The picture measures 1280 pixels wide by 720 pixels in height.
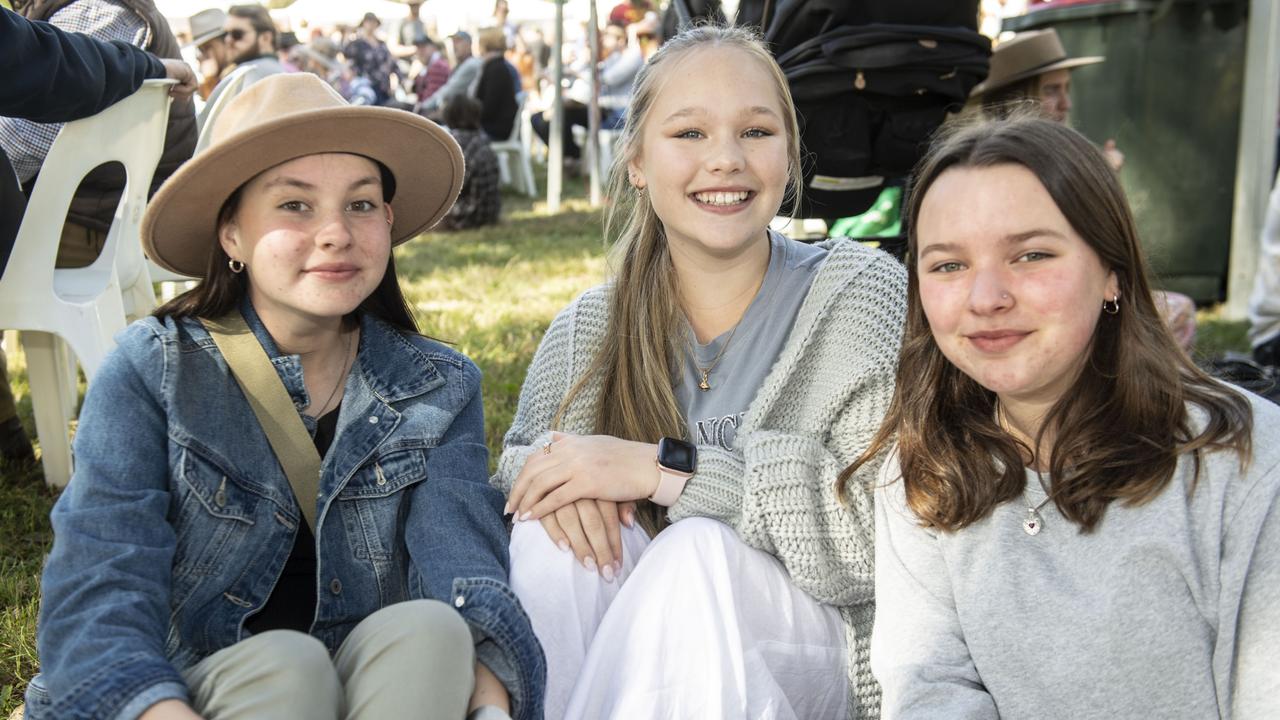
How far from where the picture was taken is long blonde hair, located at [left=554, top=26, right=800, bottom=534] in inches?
96.7

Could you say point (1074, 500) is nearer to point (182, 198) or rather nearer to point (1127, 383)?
point (1127, 383)

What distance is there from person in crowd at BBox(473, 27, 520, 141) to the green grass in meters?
1.48

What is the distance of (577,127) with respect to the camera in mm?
15023

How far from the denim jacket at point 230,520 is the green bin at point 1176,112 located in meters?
4.80

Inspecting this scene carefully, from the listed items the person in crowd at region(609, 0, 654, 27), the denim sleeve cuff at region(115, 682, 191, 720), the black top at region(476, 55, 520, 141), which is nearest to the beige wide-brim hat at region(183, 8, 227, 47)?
the denim sleeve cuff at region(115, 682, 191, 720)

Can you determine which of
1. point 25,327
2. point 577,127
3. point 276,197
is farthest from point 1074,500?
point 577,127

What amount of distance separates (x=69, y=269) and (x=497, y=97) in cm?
962

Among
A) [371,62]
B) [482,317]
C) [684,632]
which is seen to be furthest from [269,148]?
[371,62]

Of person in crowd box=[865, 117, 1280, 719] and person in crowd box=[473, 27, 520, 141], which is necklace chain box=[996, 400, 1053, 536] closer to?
person in crowd box=[865, 117, 1280, 719]

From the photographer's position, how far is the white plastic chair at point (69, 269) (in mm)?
3490

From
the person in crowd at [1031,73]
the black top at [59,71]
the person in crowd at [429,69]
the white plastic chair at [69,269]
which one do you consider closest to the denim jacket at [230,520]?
the black top at [59,71]

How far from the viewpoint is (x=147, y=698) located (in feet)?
5.59

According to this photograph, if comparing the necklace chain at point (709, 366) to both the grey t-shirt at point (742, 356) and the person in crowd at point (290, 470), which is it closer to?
the grey t-shirt at point (742, 356)

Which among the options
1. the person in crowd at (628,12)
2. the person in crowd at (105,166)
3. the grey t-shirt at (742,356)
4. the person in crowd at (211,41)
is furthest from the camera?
the person in crowd at (628,12)
